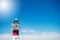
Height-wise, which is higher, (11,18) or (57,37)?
(11,18)

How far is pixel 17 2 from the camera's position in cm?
253

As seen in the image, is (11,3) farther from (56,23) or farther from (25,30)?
(56,23)

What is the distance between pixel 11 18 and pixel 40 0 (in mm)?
550

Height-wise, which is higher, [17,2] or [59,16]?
[17,2]

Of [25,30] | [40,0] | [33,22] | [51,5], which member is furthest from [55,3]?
[25,30]

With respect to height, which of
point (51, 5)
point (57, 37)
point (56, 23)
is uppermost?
point (51, 5)

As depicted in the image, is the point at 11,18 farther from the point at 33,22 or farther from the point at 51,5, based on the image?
the point at 51,5

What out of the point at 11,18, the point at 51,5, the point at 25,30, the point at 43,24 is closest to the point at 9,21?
the point at 11,18

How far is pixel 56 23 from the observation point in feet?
8.35

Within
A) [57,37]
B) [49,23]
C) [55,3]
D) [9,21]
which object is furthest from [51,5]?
[9,21]

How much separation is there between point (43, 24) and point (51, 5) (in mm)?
336

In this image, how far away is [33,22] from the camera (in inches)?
99.4

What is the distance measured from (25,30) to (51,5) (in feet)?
1.92

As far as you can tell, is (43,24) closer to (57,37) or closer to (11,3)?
(57,37)
